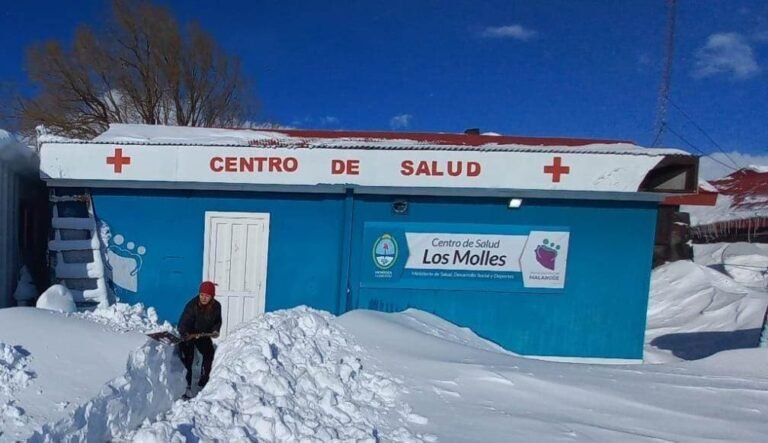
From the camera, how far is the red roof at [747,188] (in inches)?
448

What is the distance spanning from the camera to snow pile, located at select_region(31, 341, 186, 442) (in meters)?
3.40

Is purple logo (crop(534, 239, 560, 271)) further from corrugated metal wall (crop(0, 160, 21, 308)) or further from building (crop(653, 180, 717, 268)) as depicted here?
building (crop(653, 180, 717, 268))

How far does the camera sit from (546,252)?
7.44 m

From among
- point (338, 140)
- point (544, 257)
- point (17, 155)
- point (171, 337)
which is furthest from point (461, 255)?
point (17, 155)

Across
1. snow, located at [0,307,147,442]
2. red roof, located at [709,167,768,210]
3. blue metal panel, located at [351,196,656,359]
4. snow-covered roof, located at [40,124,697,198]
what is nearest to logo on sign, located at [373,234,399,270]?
blue metal panel, located at [351,196,656,359]

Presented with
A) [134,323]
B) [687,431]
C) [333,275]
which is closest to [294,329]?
[333,275]

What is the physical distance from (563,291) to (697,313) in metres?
6.37

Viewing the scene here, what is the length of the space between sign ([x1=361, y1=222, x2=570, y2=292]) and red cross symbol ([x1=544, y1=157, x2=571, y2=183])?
89 cm

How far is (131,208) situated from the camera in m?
7.21

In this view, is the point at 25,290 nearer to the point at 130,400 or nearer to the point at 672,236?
the point at 130,400

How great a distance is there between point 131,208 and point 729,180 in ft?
51.8

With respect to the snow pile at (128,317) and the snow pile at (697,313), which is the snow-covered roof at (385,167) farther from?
the snow pile at (697,313)

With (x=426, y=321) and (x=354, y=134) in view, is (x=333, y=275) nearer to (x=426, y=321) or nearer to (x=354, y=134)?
(x=426, y=321)

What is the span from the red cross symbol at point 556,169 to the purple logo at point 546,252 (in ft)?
3.46
